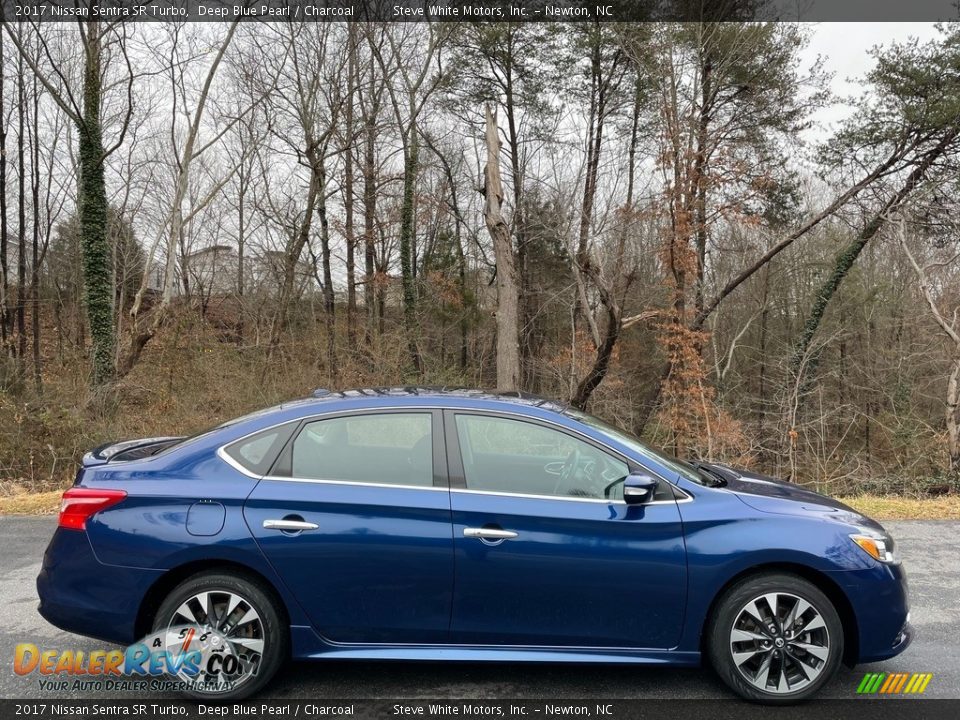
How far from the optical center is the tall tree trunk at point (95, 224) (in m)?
14.7

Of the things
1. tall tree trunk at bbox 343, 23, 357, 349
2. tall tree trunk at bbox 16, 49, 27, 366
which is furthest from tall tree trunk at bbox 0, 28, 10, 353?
tall tree trunk at bbox 343, 23, 357, 349

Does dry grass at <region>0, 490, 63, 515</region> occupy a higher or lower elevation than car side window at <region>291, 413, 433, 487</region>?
lower

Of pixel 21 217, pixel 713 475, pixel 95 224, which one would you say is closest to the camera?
pixel 713 475

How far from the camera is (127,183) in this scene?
73.4ft

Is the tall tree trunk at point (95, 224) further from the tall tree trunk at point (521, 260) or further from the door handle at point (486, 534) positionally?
the door handle at point (486, 534)

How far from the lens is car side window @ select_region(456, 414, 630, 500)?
10.5 ft

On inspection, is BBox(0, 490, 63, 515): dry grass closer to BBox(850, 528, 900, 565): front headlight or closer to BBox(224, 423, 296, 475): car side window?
BBox(224, 423, 296, 475): car side window

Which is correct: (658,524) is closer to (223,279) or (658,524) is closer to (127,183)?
(127,183)

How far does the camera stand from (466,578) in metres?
3.04

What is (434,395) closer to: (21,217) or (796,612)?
(796,612)

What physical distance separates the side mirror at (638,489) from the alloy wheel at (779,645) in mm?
722

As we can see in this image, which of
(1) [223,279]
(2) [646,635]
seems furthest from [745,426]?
(1) [223,279]

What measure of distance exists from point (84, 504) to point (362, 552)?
1464 mm

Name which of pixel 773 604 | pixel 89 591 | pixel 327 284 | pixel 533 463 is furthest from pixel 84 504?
pixel 327 284
